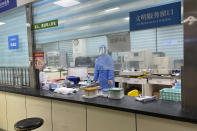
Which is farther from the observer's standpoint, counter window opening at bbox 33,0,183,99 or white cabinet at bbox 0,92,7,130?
white cabinet at bbox 0,92,7,130

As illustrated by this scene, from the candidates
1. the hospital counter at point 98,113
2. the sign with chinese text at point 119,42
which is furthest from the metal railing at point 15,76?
the sign with chinese text at point 119,42

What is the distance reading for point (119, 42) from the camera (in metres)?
1.87

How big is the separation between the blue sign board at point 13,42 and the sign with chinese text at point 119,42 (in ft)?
5.81

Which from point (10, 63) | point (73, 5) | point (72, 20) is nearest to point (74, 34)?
point (72, 20)

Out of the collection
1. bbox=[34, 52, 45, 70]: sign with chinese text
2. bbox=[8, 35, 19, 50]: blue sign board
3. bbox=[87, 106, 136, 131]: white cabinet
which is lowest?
bbox=[87, 106, 136, 131]: white cabinet

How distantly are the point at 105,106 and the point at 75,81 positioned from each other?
138 cm

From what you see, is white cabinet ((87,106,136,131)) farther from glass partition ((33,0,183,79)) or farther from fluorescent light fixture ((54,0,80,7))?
fluorescent light fixture ((54,0,80,7))

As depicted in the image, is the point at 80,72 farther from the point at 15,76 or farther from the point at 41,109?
the point at 15,76

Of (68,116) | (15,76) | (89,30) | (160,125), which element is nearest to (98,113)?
(68,116)

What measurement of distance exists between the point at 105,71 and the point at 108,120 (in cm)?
203

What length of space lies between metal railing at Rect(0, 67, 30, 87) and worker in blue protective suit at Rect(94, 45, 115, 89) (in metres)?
1.42

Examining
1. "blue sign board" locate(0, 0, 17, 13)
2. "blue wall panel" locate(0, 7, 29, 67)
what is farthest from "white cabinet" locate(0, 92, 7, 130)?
"blue sign board" locate(0, 0, 17, 13)

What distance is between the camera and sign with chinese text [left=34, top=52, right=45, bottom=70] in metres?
2.46

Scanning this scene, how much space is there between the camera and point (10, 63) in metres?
3.02
